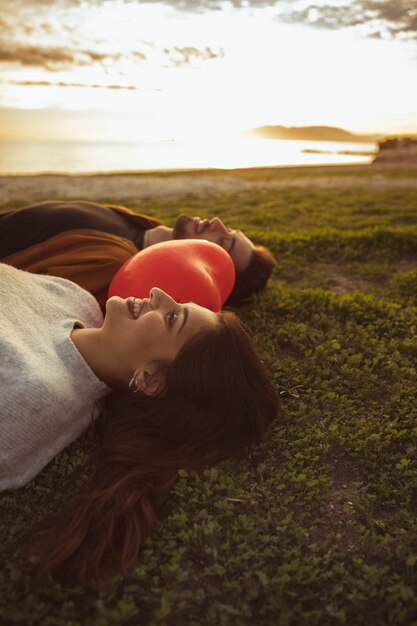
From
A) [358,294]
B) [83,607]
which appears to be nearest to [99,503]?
[83,607]

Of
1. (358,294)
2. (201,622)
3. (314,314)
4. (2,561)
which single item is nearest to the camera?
(201,622)

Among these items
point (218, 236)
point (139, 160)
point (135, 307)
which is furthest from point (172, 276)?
point (139, 160)

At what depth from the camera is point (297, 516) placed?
335 cm

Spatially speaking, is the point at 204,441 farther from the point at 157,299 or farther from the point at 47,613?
the point at 47,613

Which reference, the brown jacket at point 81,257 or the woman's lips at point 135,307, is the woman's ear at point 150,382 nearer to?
the woman's lips at point 135,307

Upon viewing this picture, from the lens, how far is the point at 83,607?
277 cm

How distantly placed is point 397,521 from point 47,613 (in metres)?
2.08

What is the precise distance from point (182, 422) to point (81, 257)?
259 cm

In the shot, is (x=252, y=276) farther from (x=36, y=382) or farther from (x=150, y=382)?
(x=36, y=382)

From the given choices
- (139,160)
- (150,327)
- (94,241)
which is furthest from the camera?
(139,160)

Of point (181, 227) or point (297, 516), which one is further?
point (181, 227)

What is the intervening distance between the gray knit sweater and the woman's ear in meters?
0.32

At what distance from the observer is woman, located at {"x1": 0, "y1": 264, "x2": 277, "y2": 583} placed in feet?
11.2

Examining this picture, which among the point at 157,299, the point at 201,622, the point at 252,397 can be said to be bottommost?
the point at 201,622
